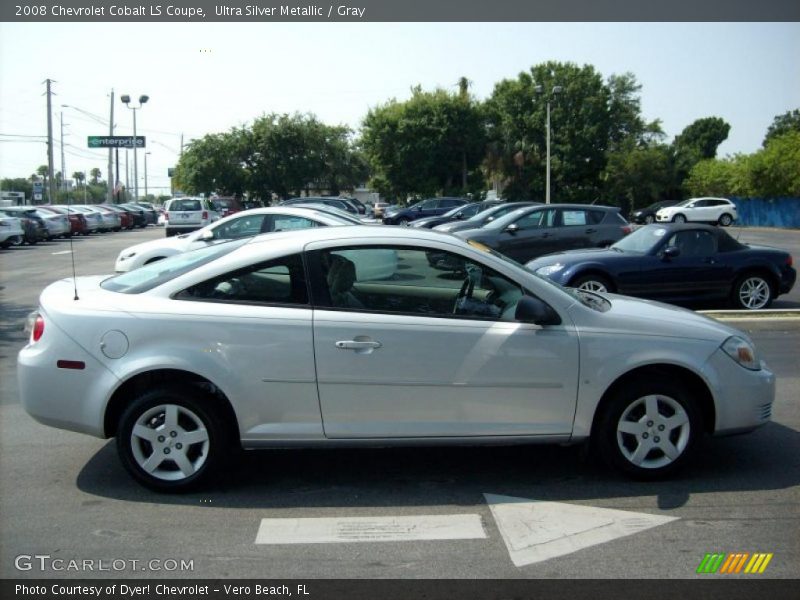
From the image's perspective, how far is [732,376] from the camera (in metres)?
5.18

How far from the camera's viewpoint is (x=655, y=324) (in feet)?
17.1

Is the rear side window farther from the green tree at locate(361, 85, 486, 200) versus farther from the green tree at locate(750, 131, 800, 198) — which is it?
the green tree at locate(750, 131, 800, 198)

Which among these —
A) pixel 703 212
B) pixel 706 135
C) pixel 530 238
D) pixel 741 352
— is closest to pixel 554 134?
pixel 703 212

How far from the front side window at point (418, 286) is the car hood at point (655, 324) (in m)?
0.56

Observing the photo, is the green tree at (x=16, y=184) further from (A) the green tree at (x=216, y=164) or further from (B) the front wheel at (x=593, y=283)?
(B) the front wheel at (x=593, y=283)

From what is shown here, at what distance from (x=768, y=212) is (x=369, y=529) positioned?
169 feet

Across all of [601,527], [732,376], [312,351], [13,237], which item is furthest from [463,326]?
[13,237]

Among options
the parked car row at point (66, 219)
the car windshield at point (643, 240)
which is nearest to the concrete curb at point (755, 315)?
the car windshield at point (643, 240)

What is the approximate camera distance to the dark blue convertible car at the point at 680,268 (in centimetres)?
1181

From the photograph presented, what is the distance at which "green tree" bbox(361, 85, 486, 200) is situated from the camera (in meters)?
51.2
